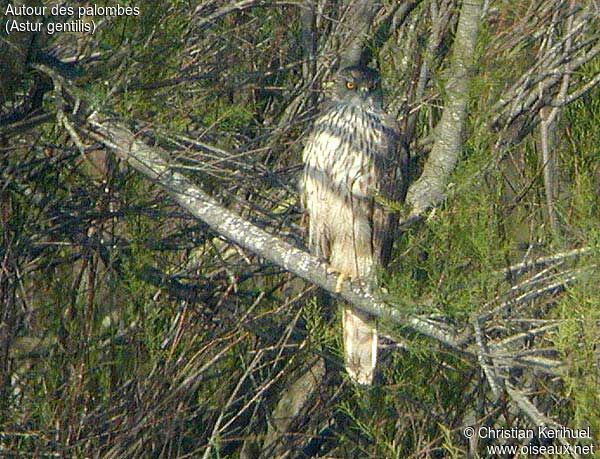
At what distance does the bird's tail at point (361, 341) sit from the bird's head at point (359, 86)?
0.72 metres

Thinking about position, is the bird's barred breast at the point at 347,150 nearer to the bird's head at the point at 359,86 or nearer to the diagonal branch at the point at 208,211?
the bird's head at the point at 359,86

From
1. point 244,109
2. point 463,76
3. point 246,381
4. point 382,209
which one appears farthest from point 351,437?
point 463,76

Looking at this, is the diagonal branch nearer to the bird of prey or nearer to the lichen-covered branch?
the lichen-covered branch

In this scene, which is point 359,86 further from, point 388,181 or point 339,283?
point 339,283

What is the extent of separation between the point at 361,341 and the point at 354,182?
1.80 ft

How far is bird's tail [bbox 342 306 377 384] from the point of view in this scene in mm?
4258

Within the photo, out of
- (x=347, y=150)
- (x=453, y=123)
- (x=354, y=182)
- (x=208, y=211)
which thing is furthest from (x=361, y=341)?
(x=453, y=123)

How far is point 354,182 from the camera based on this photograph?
4.29m

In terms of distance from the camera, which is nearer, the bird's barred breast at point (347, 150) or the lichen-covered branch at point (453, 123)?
the lichen-covered branch at point (453, 123)

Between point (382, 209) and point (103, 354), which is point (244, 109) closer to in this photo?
point (382, 209)

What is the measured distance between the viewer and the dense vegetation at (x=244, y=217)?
3865 mm

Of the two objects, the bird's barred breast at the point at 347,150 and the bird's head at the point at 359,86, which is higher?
the bird's head at the point at 359,86

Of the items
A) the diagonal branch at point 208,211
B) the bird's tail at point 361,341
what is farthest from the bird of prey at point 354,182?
the diagonal branch at point 208,211

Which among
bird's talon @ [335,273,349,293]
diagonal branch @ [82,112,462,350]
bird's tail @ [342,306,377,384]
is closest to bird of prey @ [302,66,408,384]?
bird's tail @ [342,306,377,384]
